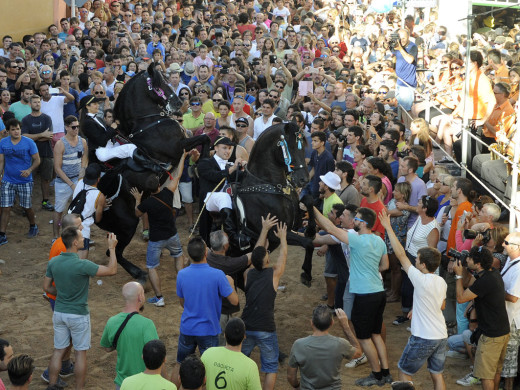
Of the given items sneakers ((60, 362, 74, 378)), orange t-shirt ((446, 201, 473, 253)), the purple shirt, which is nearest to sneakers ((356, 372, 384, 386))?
orange t-shirt ((446, 201, 473, 253))

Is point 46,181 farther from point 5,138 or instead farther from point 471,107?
point 471,107

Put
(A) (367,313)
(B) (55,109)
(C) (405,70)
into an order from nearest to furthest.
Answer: (A) (367,313) → (B) (55,109) → (C) (405,70)

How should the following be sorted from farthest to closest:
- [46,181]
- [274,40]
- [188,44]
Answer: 1. [274,40]
2. [188,44]
3. [46,181]

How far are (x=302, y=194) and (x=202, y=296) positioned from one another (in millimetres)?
5119

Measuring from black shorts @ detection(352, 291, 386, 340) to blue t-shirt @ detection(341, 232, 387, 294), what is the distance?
0.07m

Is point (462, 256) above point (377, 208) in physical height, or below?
above

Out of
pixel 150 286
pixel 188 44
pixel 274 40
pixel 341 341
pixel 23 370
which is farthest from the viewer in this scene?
pixel 274 40

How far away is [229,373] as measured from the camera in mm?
6082

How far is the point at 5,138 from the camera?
12.6 meters

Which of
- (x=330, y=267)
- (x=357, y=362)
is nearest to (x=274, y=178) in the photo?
(x=330, y=267)

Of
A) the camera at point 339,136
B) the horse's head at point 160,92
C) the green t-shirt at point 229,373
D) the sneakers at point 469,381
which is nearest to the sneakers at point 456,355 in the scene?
the sneakers at point 469,381

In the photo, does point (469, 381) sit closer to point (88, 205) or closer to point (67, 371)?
point (67, 371)

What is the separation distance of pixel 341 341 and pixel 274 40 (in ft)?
49.9

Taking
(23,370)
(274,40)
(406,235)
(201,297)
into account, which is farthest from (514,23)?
(23,370)
